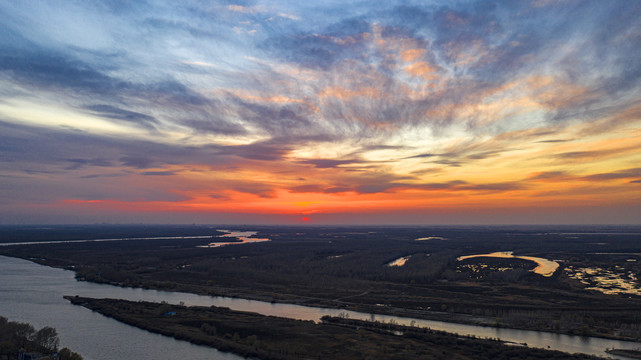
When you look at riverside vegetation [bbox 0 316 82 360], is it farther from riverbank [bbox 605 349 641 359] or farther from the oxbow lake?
riverbank [bbox 605 349 641 359]

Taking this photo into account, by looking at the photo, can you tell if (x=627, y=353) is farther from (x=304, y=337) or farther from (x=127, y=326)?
(x=127, y=326)

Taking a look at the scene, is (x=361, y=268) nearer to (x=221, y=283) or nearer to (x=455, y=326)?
(x=221, y=283)

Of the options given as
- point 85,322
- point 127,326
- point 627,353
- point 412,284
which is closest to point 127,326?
point 127,326

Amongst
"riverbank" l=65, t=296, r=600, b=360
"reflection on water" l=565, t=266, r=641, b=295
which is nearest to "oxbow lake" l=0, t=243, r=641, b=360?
"riverbank" l=65, t=296, r=600, b=360

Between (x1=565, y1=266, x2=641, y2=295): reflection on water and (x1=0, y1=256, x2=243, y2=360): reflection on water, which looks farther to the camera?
(x1=565, y1=266, x2=641, y2=295): reflection on water

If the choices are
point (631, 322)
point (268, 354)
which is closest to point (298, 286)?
point (268, 354)
